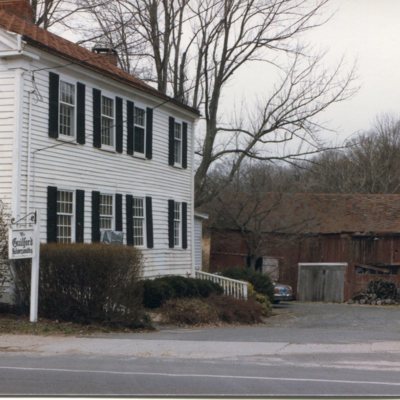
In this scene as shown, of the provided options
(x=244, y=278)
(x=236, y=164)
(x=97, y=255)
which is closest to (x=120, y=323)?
(x=97, y=255)

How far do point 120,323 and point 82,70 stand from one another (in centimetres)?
762

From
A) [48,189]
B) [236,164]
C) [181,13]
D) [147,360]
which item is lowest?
[147,360]

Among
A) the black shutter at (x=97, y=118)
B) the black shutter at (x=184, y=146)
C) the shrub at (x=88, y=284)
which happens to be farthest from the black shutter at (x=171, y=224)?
the shrub at (x=88, y=284)

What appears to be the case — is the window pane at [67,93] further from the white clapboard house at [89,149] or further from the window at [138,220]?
the window at [138,220]

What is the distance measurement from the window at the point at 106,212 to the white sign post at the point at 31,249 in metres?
5.47

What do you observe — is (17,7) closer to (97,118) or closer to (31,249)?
(97,118)

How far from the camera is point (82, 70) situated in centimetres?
2164

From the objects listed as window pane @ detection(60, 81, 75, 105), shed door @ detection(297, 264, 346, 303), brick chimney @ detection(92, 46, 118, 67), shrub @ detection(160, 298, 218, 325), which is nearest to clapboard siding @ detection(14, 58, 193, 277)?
window pane @ detection(60, 81, 75, 105)

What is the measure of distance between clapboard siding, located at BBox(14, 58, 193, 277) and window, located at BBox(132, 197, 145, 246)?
276 mm

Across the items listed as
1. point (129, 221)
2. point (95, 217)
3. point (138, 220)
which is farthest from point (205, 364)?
point (138, 220)

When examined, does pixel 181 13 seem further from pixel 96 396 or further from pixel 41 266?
pixel 96 396

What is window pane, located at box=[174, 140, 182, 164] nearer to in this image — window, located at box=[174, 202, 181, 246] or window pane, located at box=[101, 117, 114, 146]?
window, located at box=[174, 202, 181, 246]

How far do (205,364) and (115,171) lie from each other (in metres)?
12.3

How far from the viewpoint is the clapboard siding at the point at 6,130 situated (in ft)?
63.6
